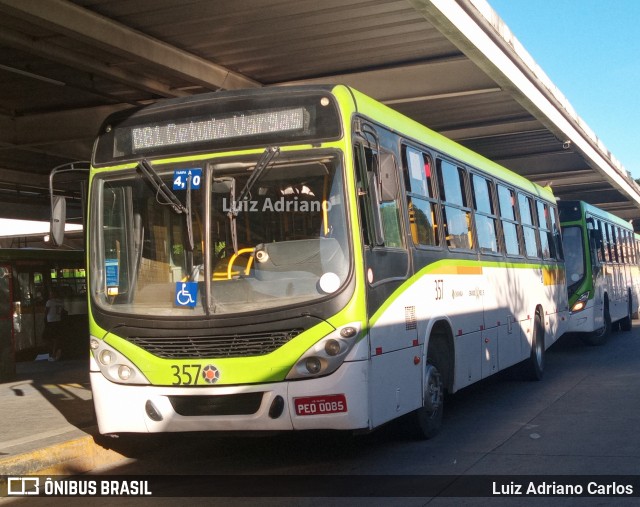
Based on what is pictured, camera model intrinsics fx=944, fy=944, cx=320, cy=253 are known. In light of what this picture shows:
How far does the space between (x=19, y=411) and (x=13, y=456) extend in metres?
3.86

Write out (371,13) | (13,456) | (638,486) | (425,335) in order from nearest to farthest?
(638,486), (13,456), (425,335), (371,13)

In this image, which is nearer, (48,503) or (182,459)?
(48,503)

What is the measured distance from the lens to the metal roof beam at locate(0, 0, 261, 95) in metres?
11.9

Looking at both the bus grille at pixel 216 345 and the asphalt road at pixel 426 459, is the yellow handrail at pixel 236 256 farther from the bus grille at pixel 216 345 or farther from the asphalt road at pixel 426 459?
the asphalt road at pixel 426 459

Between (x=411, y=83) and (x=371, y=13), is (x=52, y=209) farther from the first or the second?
(x=411, y=83)

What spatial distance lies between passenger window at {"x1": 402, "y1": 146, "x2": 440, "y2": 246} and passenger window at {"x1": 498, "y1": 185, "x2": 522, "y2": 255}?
3.53 meters

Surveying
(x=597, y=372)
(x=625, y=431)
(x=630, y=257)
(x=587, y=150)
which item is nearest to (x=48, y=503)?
(x=625, y=431)

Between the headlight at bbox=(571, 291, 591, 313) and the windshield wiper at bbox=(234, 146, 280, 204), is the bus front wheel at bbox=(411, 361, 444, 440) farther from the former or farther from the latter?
the headlight at bbox=(571, 291, 591, 313)

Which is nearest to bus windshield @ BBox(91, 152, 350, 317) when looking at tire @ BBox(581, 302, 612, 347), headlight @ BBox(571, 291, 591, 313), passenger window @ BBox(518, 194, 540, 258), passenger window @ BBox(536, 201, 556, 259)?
passenger window @ BBox(518, 194, 540, 258)

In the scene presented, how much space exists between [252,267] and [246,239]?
238 millimetres

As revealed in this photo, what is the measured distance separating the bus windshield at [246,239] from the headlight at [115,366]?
0.36 m

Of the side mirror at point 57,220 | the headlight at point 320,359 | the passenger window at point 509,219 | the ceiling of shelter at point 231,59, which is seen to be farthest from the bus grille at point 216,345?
the passenger window at point 509,219

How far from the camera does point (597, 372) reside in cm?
1540

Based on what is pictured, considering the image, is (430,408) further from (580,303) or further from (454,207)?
(580,303)
